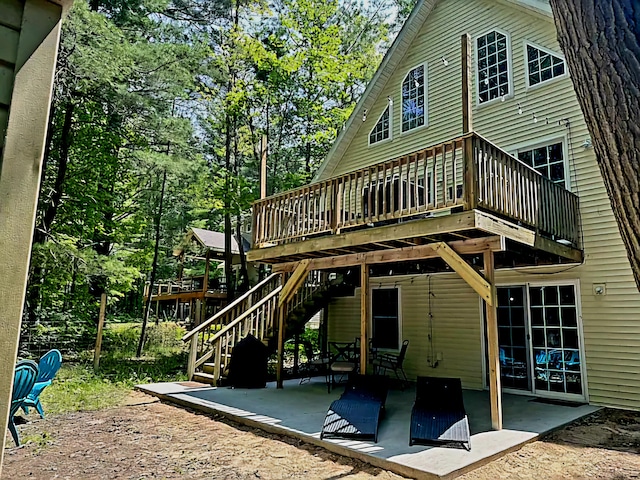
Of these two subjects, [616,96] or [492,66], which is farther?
[492,66]

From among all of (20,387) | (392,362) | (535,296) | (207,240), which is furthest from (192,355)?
(207,240)

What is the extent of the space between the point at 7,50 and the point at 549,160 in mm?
8780

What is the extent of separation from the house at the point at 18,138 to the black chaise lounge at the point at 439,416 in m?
4.45

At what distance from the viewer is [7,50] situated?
1.54 m

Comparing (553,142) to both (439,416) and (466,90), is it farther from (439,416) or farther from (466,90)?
(439,416)

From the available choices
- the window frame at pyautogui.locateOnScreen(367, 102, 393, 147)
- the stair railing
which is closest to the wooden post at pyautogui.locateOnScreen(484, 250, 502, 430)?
the stair railing

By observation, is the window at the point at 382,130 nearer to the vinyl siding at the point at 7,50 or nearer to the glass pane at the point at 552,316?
the glass pane at the point at 552,316

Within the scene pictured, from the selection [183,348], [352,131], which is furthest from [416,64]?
[183,348]

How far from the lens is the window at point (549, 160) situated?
818cm

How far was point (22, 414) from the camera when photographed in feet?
21.4

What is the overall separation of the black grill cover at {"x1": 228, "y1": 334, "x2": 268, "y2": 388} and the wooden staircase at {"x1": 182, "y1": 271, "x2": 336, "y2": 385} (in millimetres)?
361

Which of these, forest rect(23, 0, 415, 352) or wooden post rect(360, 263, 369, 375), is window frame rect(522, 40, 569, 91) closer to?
wooden post rect(360, 263, 369, 375)

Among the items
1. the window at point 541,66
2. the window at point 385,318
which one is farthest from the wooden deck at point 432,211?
the window at point 385,318

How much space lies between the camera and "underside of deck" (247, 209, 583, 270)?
5.54m
